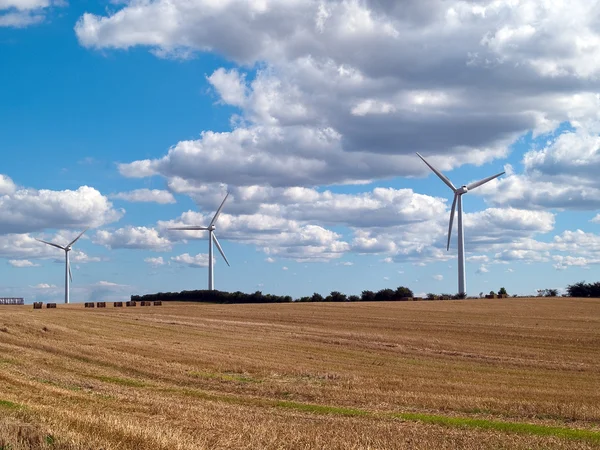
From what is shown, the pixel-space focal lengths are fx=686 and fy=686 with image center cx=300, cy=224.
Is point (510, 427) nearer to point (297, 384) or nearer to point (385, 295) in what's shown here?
point (297, 384)

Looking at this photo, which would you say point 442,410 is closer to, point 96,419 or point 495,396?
point 495,396

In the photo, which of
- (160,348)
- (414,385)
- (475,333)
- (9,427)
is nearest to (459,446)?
(9,427)

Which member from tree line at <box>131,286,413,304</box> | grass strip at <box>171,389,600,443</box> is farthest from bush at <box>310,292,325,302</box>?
grass strip at <box>171,389,600,443</box>

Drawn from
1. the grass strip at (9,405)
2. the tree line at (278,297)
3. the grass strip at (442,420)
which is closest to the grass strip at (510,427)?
the grass strip at (442,420)

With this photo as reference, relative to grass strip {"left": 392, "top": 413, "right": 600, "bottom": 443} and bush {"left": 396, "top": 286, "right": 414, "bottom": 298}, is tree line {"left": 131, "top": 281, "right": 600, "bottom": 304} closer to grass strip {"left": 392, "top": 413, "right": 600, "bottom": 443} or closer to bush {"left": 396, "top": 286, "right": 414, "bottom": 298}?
bush {"left": 396, "top": 286, "right": 414, "bottom": 298}

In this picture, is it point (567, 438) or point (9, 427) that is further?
point (567, 438)

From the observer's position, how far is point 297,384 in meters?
27.1

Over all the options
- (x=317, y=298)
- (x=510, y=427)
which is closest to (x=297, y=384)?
(x=510, y=427)

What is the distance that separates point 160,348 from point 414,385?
51.0 ft

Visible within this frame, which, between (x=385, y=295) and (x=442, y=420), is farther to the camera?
(x=385, y=295)

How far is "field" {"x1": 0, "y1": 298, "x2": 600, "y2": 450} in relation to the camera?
45.5 feet

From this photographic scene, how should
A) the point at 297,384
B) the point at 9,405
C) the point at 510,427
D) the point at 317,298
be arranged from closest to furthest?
the point at 9,405
the point at 510,427
the point at 297,384
the point at 317,298

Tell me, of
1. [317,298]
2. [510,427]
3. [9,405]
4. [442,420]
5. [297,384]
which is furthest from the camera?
[317,298]

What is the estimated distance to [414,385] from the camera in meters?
27.1
